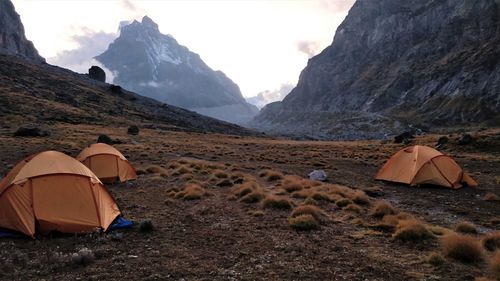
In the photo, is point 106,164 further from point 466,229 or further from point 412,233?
point 466,229

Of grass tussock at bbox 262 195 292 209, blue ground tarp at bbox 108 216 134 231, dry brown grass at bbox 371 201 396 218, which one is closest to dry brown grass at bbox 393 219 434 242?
dry brown grass at bbox 371 201 396 218

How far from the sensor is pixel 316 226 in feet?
48.5

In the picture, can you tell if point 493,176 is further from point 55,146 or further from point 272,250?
point 55,146

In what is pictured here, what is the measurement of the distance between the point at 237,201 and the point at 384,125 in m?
160

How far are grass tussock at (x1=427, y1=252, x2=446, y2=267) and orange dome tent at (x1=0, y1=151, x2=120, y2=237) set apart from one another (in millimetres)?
10051

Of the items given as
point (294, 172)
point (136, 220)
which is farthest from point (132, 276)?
point (294, 172)

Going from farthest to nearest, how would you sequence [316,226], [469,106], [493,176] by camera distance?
[469,106] → [493,176] → [316,226]

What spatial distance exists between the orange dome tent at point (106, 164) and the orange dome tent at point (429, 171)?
1697 cm

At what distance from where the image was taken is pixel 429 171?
2542 cm

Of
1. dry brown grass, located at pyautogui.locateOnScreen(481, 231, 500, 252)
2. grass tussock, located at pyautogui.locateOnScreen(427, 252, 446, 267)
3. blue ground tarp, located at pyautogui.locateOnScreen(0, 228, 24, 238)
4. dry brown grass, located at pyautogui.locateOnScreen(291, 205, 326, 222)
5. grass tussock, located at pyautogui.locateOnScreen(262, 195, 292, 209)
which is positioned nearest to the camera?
grass tussock, located at pyautogui.locateOnScreen(427, 252, 446, 267)

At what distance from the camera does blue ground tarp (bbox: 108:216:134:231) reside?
1471 centimetres

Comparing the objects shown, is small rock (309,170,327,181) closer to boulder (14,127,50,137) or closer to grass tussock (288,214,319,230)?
grass tussock (288,214,319,230)

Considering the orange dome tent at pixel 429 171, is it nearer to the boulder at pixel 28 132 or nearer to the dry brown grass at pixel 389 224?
the dry brown grass at pixel 389 224

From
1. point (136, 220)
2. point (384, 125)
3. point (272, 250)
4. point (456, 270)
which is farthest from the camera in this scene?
point (384, 125)
